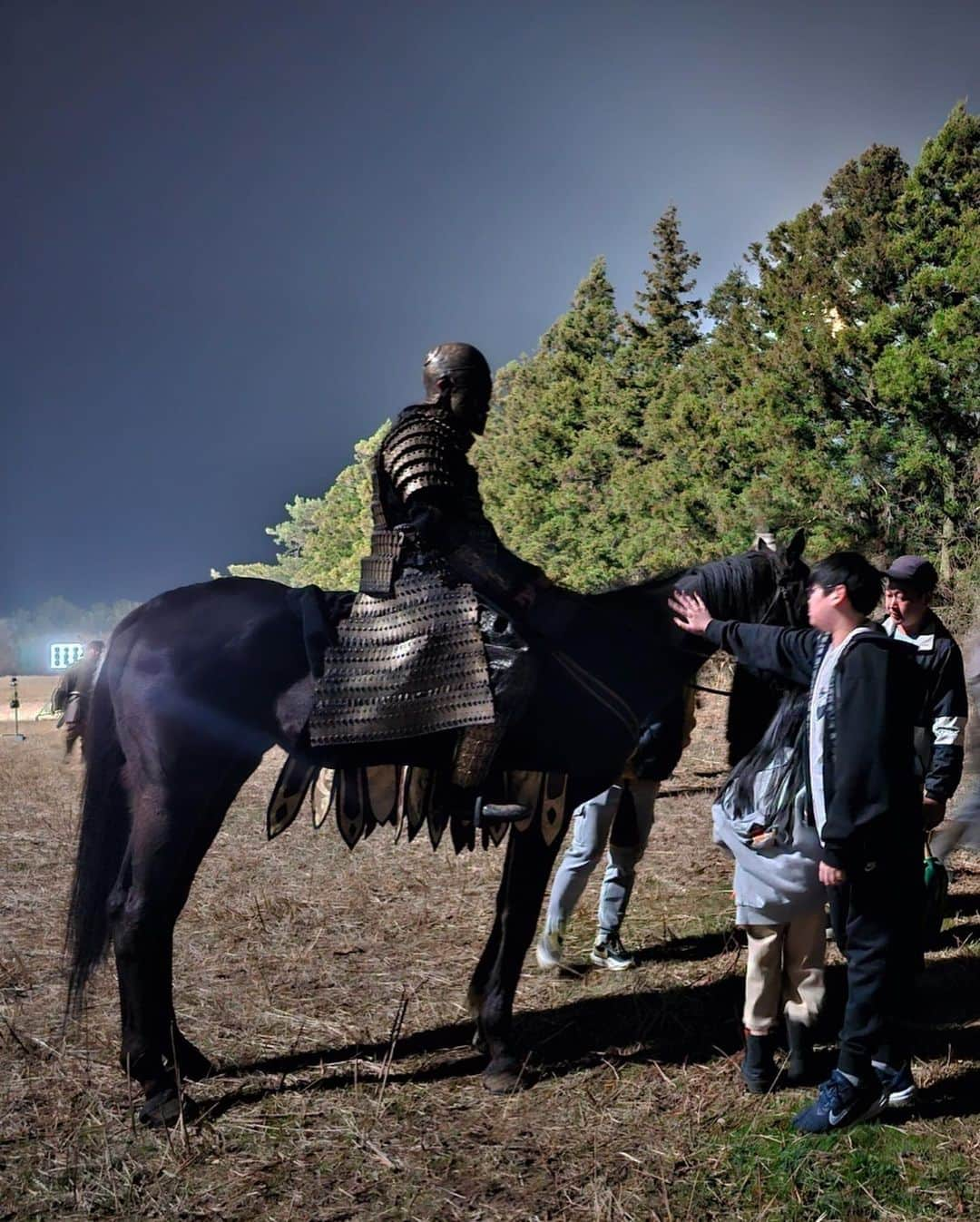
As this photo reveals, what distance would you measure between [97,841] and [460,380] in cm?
214

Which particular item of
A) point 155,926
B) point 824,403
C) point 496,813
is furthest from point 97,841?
point 824,403

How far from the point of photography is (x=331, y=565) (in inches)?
1463

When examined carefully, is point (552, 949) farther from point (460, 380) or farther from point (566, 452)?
point (566, 452)

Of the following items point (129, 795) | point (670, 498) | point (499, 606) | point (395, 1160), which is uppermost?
point (670, 498)

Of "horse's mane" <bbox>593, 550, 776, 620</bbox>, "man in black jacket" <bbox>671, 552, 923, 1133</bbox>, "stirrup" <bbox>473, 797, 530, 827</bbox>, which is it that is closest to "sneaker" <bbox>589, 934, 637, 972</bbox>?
"stirrup" <bbox>473, 797, 530, 827</bbox>

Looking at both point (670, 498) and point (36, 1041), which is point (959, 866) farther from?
point (670, 498)

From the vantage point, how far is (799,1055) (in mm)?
3455

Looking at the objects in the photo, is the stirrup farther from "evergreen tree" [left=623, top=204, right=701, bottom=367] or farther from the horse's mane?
"evergreen tree" [left=623, top=204, right=701, bottom=367]

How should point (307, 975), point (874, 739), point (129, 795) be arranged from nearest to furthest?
point (874, 739) → point (129, 795) → point (307, 975)

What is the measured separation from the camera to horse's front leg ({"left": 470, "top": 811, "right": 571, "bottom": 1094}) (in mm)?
3662

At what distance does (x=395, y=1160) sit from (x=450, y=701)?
141cm

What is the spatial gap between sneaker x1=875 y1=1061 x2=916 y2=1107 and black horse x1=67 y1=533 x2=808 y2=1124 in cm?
122

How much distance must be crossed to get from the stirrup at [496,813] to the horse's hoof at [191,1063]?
128 centimetres

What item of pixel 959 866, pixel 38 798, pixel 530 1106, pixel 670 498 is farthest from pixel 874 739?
pixel 670 498
